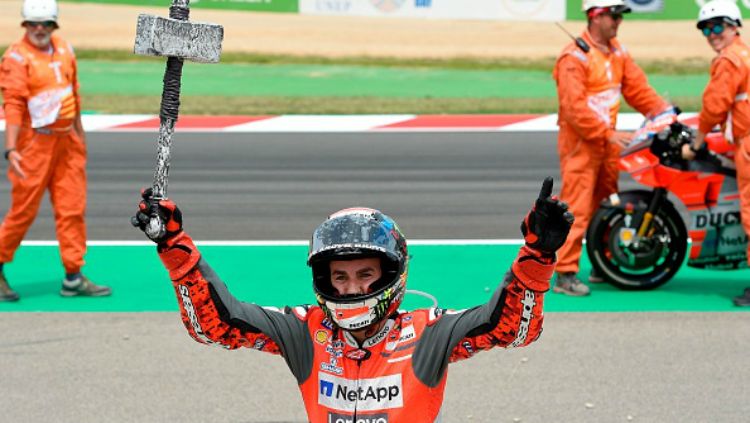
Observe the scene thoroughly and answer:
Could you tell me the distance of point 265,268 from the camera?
11.5 meters

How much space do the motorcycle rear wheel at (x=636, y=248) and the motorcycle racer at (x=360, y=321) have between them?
588 centimetres

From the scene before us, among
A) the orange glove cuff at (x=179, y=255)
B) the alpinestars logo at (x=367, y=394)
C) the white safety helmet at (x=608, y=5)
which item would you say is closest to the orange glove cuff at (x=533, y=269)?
the alpinestars logo at (x=367, y=394)

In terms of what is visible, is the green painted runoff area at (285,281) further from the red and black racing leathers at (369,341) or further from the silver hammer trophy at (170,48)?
the silver hammer trophy at (170,48)

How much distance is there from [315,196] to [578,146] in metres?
4.95

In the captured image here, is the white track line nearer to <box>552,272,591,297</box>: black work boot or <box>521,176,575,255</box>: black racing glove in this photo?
<box>552,272,591,297</box>: black work boot

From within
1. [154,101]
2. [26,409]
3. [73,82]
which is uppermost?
[73,82]

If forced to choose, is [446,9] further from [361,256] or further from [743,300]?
[361,256]

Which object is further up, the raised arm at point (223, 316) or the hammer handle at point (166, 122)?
the hammer handle at point (166, 122)

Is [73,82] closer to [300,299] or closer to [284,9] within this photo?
[300,299]

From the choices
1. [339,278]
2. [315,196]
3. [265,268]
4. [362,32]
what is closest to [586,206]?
[265,268]

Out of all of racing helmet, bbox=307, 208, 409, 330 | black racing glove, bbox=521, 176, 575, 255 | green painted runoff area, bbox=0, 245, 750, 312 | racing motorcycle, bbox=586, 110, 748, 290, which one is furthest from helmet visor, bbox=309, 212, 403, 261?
racing motorcycle, bbox=586, 110, 748, 290

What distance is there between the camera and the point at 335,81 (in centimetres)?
A: 2478

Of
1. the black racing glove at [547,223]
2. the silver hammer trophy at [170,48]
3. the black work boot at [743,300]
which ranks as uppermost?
the silver hammer trophy at [170,48]

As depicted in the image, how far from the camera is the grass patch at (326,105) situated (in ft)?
68.0
